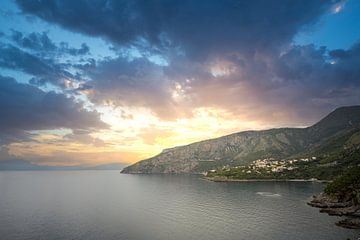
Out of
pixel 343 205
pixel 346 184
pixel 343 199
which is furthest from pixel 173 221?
pixel 346 184

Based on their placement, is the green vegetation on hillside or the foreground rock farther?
the green vegetation on hillside

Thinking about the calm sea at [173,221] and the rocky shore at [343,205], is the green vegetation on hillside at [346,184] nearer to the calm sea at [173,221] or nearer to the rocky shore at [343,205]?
the rocky shore at [343,205]

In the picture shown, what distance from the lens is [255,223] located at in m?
109

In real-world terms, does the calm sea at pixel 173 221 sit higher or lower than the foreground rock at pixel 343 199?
lower

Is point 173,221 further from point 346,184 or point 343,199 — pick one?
point 346,184

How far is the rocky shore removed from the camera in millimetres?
101969

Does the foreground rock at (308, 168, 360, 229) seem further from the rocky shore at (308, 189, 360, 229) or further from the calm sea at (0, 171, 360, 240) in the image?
the calm sea at (0, 171, 360, 240)

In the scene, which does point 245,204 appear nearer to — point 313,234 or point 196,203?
point 196,203

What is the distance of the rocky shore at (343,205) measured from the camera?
101969 mm

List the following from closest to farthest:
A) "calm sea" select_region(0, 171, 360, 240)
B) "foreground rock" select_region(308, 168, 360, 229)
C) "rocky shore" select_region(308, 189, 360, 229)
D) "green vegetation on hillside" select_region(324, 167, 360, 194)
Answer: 1. "calm sea" select_region(0, 171, 360, 240)
2. "rocky shore" select_region(308, 189, 360, 229)
3. "foreground rock" select_region(308, 168, 360, 229)
4. "green vegetation on hillside" select_region(324, 167, 360, 194)

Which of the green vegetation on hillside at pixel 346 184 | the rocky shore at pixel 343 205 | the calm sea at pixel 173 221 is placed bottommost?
the calm sea at pixel 173 221

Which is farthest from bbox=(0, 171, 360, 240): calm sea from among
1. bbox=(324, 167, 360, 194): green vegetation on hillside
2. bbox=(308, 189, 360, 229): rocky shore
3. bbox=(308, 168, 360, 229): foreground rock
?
bbox=(324, 167, 360, 194): green vegetation on hillside

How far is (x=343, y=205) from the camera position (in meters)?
124

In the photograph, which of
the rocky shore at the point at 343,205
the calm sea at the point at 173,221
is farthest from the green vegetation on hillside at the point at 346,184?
the calm sea at the point at 173,221
